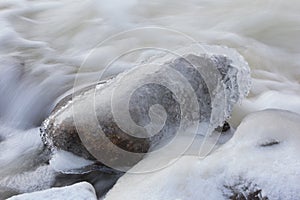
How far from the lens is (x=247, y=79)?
133 inches

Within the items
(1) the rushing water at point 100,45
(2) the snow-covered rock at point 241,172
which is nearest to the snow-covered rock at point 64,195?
(2) the snow-covered rock at point 241,172

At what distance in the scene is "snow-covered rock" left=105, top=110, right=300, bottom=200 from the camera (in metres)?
2.20

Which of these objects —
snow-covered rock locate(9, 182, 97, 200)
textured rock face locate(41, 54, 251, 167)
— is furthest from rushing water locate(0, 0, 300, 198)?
snow-covered rock locate(9, 182, 97, 200)

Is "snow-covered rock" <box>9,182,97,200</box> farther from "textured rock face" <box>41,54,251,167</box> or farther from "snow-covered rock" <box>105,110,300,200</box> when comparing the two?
"textured rock face" <box>41,54,251,167</box>

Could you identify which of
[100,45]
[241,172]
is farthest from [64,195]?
[100,45]

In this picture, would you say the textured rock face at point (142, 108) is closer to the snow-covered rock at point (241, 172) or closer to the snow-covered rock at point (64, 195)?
the snow-covered rock at point (241, 172)

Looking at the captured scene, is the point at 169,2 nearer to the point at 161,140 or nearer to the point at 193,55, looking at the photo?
the point at 193,55

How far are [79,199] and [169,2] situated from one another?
501 centimetres

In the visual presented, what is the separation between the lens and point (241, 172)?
2289mm

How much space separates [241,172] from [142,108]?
0.90 m

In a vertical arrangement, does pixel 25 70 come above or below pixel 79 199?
below

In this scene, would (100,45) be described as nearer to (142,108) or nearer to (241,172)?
(142,108)

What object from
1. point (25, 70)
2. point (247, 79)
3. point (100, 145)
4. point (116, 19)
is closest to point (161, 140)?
point (100, 145)

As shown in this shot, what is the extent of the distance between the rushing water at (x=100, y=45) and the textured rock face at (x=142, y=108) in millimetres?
383
